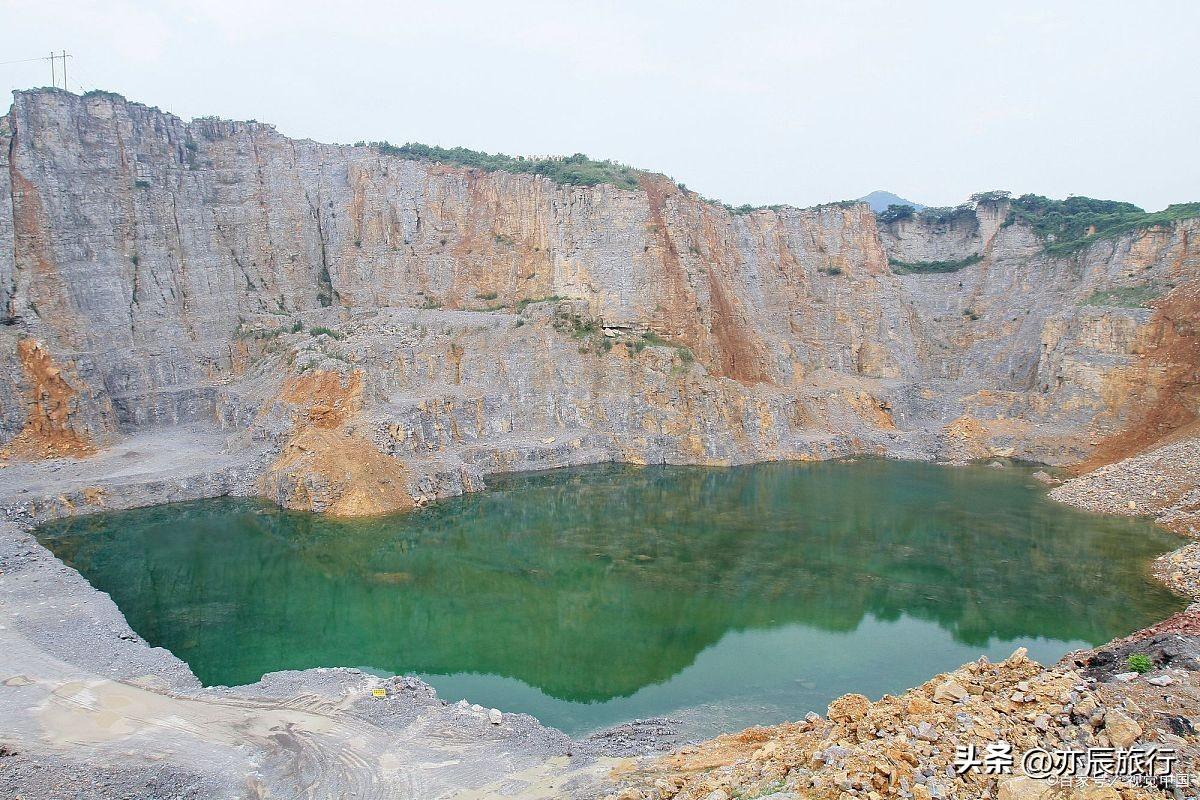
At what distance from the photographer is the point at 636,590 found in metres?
22.2

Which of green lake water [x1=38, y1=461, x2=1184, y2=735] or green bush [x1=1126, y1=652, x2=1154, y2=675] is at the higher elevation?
green bush [x1=1126, y1=652, x2=1154, y2=675]

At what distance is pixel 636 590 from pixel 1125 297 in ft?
121

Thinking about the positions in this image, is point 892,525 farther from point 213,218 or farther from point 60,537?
point 213,218

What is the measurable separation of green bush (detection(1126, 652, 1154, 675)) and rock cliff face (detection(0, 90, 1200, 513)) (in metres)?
25.0

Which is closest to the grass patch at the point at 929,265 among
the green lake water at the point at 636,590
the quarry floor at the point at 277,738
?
the green lake water at the point at 636,590

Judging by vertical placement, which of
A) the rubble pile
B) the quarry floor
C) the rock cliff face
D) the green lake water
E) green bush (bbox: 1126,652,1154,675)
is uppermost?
the rock cliff face

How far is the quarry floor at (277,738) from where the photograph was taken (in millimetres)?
11109

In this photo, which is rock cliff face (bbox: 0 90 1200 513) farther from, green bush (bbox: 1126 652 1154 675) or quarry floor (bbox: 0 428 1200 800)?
green bush (bbox: 1126 652 1154 675)

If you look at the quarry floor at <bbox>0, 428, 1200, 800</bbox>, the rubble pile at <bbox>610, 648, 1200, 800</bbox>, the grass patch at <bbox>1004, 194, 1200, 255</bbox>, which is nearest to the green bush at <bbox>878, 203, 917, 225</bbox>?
the grass patch at <bbox>1004, 194, 1200, 255</bbox>

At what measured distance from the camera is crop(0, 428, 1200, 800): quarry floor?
1111 cm

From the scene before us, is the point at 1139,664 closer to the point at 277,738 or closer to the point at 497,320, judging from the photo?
the point at 277,738

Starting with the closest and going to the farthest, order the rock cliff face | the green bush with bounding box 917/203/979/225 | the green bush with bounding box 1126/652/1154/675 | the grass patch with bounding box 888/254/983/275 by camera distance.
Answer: the green bush with bounding box 1126/652/1154/675 → the rock cliff face → the grass patch with bounding box 888/254/983/275 → the green bush with bounding box 917/203/979/225

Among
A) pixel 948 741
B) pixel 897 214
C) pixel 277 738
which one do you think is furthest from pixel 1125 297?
pixel 277 738

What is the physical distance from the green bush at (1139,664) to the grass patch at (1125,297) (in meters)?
37.2
